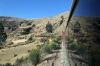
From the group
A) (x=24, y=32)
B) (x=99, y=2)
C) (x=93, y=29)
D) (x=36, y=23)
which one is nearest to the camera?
(x=99, y=2)

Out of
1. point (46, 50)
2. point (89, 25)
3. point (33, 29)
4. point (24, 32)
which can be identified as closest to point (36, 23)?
point (33, 29)

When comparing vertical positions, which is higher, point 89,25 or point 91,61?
point 89,25

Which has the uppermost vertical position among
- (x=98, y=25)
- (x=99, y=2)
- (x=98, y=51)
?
(x=99, y=2)

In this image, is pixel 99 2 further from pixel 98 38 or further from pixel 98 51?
pixel 98 51

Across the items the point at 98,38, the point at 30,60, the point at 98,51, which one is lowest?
the point at 30,60

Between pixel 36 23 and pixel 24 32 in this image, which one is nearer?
pixel 24 32

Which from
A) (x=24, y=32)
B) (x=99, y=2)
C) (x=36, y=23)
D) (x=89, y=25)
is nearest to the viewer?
(x=99, y=2)

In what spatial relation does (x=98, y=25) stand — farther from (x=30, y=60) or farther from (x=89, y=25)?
(x=30, y=60)

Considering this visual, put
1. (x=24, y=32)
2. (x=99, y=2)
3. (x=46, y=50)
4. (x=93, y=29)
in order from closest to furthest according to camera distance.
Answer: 1. (x=99, y=2)
2. (x=93, y=29)
3. (x=46, y=50)
4. (x=24, y=32)

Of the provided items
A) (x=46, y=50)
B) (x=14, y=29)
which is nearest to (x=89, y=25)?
(x=46, y=50)
